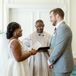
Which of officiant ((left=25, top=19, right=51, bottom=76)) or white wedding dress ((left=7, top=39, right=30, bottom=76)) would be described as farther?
officiant ((left=25, top=19, right=51, bottom=76))

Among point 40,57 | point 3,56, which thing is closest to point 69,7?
point 40,57

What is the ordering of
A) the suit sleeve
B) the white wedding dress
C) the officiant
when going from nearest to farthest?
the suit sleeve → the white wedding dress → the officiant

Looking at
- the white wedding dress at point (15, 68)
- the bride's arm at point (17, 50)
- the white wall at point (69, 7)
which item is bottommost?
the white wedding dress at point (15, 68)

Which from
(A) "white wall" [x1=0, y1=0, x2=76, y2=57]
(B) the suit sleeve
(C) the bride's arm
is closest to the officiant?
(C) the bride's arm

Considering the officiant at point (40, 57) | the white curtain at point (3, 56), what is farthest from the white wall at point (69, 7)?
the white curtain at point (3, 56)

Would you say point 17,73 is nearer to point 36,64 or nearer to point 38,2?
point 36,64

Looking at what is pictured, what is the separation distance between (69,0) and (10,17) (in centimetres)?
201

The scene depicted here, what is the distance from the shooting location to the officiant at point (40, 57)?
12.0 ft

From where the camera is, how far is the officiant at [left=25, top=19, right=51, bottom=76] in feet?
12.0

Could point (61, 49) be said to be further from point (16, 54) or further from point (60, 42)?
point (16, 54)

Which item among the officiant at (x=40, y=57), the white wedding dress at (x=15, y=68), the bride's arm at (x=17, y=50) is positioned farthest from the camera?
the officiant at (x=40, y=57)

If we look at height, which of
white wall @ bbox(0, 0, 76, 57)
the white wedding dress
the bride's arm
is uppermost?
white wall @ bbox(0, 0, 76, 57)

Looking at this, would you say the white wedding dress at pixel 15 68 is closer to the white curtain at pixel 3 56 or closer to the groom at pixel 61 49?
the white curtain at pixel 3 56

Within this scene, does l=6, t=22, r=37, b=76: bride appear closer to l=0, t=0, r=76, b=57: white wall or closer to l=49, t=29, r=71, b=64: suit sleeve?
l=49, t=29, r=71, b=64: suit sleeve
